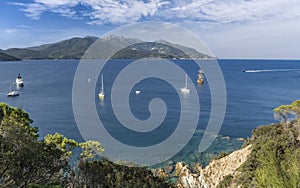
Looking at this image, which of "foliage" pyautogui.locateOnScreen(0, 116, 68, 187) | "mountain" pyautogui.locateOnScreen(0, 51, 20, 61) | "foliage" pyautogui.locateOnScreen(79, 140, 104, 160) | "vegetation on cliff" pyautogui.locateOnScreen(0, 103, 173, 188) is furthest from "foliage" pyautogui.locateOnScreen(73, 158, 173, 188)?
"mountain" pyautogui.locateOnScreen(0, 51, 20, 61)

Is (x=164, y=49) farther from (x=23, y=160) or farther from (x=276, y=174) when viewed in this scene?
(x=276, y=174)

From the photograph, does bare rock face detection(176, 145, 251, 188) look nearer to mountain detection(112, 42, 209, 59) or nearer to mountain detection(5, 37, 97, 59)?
mountain detection(112, 42, 209, 59)

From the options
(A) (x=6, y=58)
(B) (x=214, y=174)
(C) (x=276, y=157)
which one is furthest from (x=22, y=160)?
(A) (x=6, y=58)

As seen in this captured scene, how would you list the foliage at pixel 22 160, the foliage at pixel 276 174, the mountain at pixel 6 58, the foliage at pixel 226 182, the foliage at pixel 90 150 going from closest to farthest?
the foliage at pixel 276 174
the foliage at pixel 22 160
the foliage at pixel 226 182
the foliage at pixel 90 150
the mountain at pixel 6 58

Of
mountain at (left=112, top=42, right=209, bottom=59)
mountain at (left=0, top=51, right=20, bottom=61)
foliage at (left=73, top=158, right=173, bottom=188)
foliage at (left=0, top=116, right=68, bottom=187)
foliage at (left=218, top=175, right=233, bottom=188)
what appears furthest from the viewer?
mountain at (left=0, top=51, right=20, bottom=61)

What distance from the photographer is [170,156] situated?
64.2 ft

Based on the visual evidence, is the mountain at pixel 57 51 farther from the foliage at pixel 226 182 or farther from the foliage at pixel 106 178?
the foliage at pixel 226 182

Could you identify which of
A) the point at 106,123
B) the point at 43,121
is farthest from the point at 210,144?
the point at 43,121

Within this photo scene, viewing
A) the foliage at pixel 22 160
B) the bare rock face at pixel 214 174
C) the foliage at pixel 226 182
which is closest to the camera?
the foliage at pixel 22 160

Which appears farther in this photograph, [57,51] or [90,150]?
[57,51]

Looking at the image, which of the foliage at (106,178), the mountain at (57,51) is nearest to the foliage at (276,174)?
the foliage at (106,178)

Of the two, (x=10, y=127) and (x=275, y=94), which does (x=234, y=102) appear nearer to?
(x=275, y=94)

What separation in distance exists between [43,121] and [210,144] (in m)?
16.1

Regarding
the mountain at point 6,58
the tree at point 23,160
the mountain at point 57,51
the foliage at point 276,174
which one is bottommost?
the tree at point 23,160
